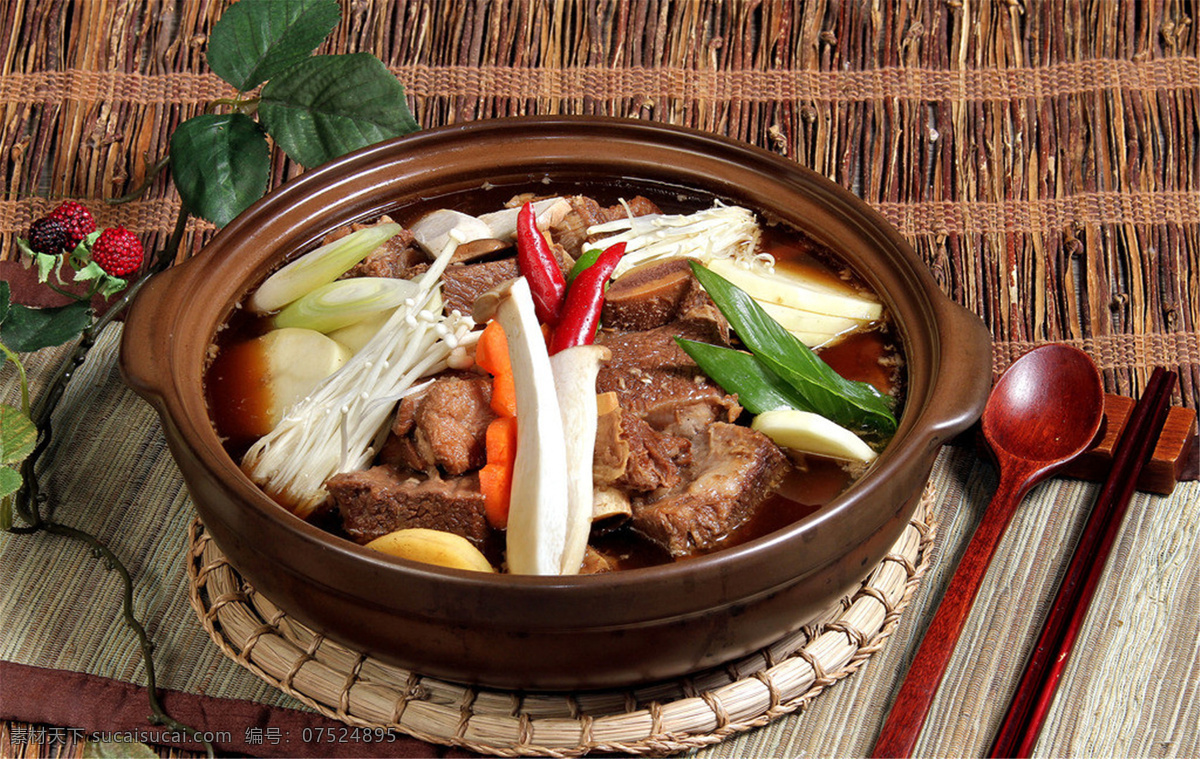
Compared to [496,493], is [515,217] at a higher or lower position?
higher

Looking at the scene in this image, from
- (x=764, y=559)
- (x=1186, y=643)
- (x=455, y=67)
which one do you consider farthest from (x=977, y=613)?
(x=455, y=67)

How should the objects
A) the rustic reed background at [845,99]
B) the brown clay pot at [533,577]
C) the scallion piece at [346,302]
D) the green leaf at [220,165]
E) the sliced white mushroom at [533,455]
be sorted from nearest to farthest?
the brown clay pot at [533,577]
the sliced white mushroom at [533,455]
the scallion piece at [346,302]
the green leaf at [220,165]
the rustic reed background at [845,99]

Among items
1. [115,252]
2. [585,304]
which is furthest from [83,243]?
[585,304]

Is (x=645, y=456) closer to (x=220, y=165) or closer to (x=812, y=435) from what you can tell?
(x=812, y=435)

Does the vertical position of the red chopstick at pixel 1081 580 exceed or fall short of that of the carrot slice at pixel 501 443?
it falls short

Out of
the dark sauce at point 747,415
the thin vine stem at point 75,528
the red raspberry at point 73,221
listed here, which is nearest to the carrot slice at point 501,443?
the dark sauce at point 747,415

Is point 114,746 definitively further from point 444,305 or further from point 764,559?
point 764,559

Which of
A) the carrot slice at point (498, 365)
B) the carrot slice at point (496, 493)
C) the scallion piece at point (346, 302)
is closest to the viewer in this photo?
the carrot slice at point (496, 493)

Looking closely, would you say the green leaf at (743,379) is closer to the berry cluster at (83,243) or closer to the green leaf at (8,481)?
the green leaf at (8,481)

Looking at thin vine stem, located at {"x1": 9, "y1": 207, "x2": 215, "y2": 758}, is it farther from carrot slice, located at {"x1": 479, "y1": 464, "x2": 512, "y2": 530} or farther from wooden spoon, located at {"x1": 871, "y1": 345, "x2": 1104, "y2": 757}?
wooden spoon, located at {"x1": 871, "y1": 345, "x2": 1104, "y2": 757}
